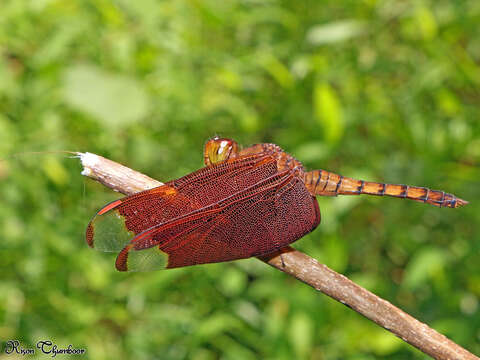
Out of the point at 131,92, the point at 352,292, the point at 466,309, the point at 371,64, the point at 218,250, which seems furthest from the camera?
the point at 371,64

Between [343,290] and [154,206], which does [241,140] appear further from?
[343,290]

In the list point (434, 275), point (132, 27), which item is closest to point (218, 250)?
point (434, 275)

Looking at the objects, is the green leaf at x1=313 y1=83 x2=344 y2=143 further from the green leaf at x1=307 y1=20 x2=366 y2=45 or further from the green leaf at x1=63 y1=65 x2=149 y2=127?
the green leaf at x1=63 y1=65 x2=149 y2=127

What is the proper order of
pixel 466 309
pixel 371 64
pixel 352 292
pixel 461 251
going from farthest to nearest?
pixel 371 64 → pixel 461 251 → pixel 466 309 → pixel 352 292

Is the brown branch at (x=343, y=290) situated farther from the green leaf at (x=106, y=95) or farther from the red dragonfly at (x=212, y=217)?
the green leaf at (x=106, y=95)

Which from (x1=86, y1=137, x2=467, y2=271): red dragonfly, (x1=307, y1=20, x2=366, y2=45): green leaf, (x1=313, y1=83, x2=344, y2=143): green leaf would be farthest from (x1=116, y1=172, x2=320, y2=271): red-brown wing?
(x1=307, y1=20, x2=366, y2=45): green leaf

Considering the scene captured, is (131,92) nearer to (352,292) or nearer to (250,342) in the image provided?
(250,342)
